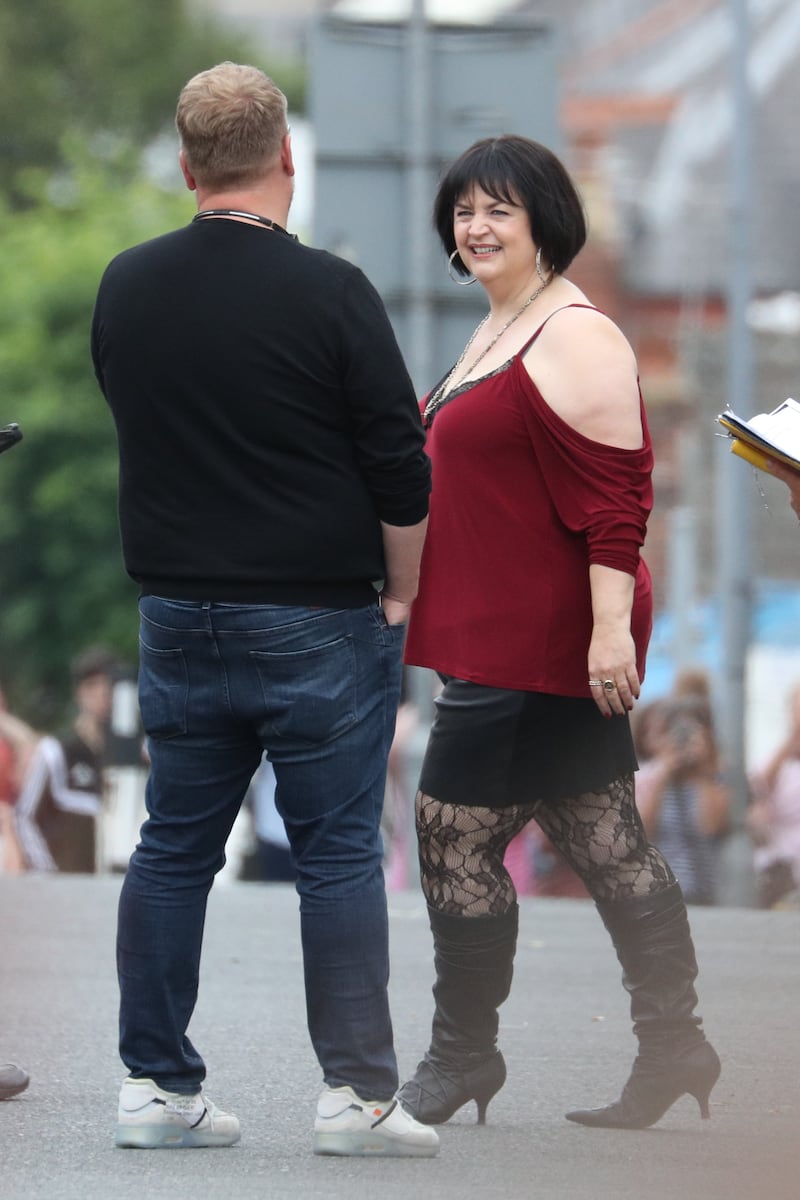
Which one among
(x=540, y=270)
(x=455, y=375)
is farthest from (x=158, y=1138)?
(x=540, y=270)

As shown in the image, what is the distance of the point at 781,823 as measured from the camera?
10.5 metres

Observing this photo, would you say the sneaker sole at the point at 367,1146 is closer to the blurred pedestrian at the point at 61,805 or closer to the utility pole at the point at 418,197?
the utility pole at the point at 418,197

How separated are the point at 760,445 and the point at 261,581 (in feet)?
3.27

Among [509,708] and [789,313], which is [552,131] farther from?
[789,313]

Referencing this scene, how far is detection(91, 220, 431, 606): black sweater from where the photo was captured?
156 inches

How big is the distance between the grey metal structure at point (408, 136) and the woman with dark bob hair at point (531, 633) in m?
6.37

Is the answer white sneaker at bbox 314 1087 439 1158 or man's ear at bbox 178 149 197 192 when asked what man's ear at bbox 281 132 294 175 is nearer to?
man's ear at bbox 178 149 197 192

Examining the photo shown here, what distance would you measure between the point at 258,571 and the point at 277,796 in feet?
1.46

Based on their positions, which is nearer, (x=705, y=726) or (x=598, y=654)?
(x=598, y=654)

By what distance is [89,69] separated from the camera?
52.4m

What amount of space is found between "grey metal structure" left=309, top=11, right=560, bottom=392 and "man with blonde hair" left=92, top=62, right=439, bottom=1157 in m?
6.79

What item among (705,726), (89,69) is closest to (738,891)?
(705,726)

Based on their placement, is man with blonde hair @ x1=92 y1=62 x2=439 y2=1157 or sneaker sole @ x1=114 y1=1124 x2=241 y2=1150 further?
sneaker sole @ x1=114 y1=1124 x2=241 y2=1150

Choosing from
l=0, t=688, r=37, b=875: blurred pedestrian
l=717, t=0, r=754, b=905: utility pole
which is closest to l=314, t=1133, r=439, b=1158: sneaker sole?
l=0, t=688, r=37, b=875: blurred pedestrian
